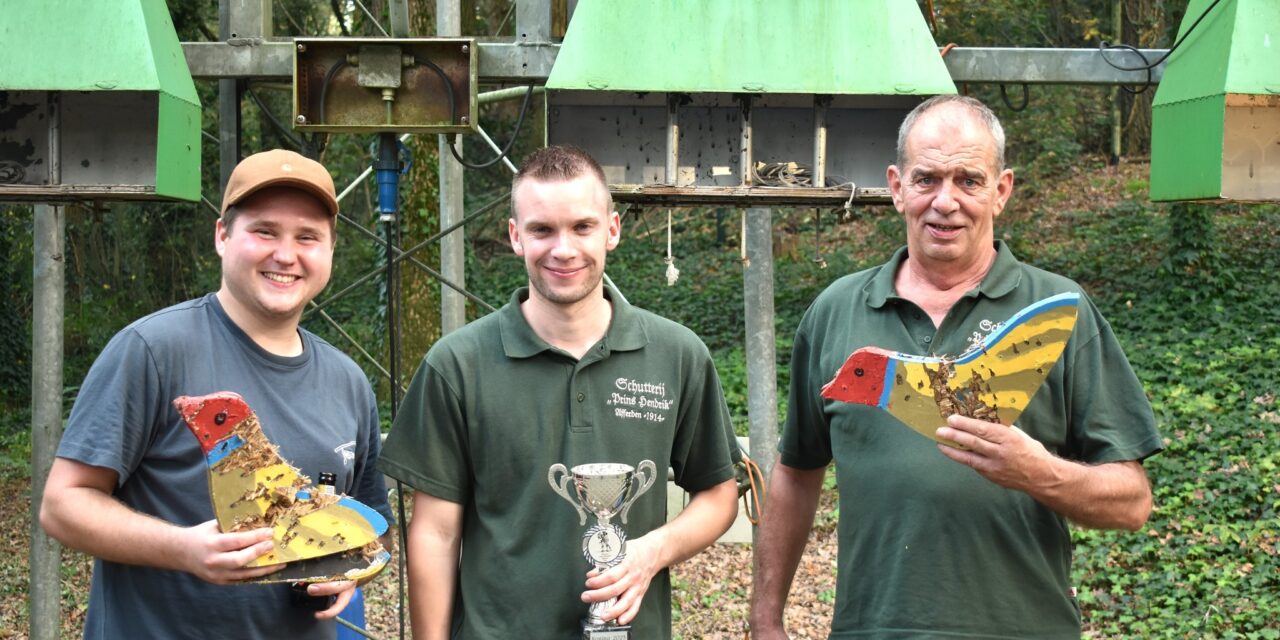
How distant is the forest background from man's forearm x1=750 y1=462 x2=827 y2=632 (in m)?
1.31

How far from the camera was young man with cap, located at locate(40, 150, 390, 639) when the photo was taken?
7.98 ft

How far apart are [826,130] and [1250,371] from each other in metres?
7.28

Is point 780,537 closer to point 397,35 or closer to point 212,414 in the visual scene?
point 212,414

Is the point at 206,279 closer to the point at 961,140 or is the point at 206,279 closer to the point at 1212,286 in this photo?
the point at 1212,286

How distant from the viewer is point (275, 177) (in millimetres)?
2678

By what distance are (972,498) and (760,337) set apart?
2767mm

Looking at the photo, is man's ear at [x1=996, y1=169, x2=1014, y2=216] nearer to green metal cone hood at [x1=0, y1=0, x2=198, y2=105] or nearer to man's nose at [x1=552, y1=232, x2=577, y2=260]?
man's nose at [x1=552, y1=232, x2=577, y2=260]

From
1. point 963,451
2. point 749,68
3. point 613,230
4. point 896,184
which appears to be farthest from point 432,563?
point 749,68

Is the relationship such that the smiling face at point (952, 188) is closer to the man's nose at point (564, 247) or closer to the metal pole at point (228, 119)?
the man's nose at point (564, 247)

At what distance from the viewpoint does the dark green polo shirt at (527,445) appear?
2645 mm

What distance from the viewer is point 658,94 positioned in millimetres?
4324

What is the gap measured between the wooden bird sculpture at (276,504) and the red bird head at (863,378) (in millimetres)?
1013

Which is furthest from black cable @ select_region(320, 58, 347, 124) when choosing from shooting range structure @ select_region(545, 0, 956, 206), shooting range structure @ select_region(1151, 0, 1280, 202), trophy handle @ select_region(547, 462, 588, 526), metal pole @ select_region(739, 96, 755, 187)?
shooting range structure @ select_region(1151, 0, 1280, 202)

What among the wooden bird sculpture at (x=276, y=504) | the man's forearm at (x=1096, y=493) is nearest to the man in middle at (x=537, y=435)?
the wooden bird sculpture at (x=276, y=504)
